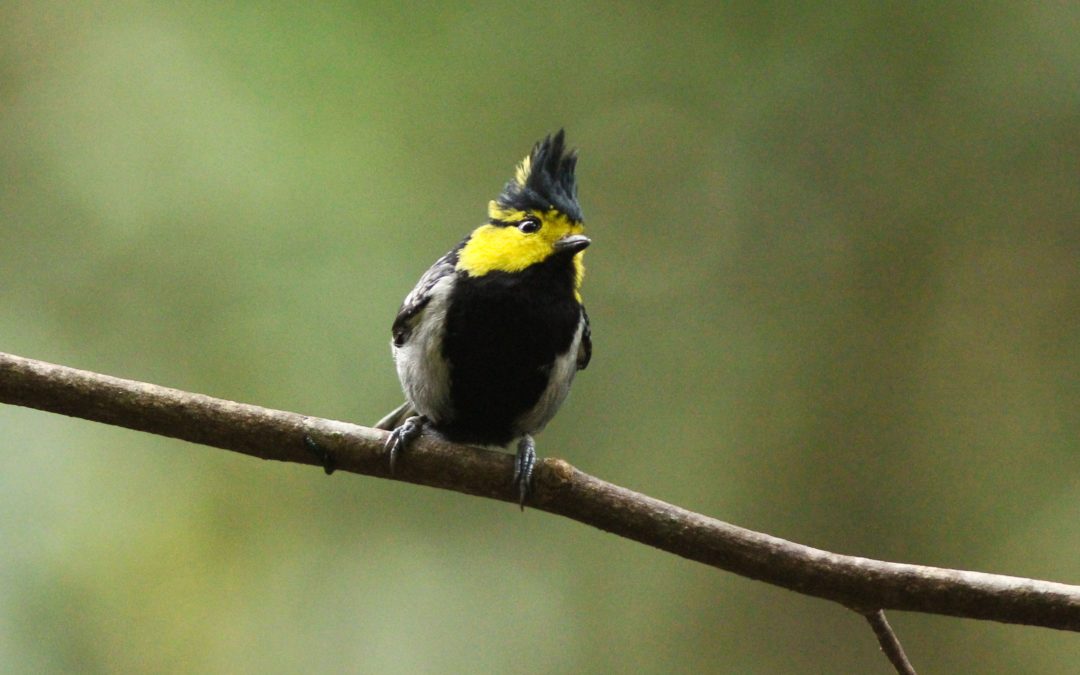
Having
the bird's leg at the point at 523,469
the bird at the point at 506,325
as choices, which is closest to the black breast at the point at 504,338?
the bird at the point at 506,325

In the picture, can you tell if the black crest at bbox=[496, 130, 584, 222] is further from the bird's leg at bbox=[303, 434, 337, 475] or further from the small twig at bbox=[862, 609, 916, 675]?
the small twig at bbox=[862, 609, 916, 675]

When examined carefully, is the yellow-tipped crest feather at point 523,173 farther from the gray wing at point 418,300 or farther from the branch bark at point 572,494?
the branch bark at point 572,494

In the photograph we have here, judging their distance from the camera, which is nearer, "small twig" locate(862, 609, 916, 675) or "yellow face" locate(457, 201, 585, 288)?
"small twig" locate(862, 609, 916, 675)

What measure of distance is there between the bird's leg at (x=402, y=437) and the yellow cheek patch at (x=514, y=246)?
45 centimetres

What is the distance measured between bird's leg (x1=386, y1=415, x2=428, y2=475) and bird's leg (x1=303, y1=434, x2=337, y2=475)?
131 millimetres

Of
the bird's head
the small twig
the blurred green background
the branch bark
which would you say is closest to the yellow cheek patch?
the bird's head

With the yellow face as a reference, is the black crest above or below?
above

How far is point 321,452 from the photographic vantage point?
2.34m

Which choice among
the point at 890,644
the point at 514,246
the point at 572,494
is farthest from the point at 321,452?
the point at 890,644

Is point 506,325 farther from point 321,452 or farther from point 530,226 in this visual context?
point 321,452

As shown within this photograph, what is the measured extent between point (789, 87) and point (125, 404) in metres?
3.87

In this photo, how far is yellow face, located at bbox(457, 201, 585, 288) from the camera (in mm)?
2855

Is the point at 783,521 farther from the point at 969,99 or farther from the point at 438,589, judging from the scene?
the point at 969,99

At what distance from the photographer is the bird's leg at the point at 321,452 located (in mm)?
2322
